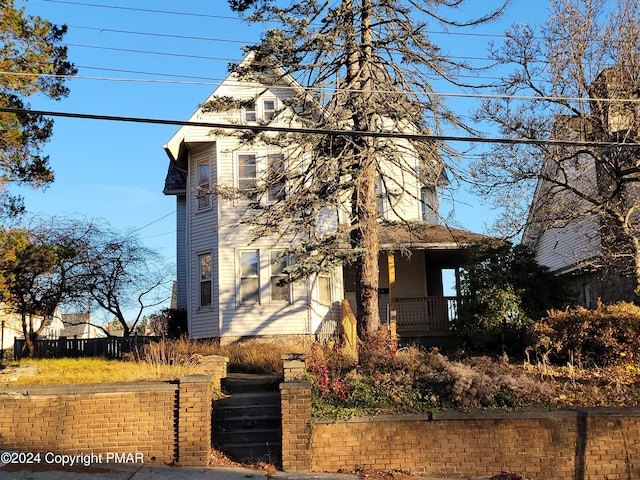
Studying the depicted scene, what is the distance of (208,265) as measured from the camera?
70.2 feet

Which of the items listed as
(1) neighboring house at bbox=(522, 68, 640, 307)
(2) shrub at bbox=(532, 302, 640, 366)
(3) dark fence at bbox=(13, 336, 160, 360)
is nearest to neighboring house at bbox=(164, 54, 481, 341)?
(3) dark fence at bbox=(13, 336, 160, 360)

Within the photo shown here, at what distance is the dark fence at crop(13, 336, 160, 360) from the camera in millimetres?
22891

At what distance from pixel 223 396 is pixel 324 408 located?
8.54 ft

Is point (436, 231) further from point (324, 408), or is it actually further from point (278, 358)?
point (324, 408)

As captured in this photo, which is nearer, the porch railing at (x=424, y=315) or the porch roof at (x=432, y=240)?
the porch roof at (x=432, y=240)

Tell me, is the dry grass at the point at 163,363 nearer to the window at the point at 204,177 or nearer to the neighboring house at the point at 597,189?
the window at the point at 204,177

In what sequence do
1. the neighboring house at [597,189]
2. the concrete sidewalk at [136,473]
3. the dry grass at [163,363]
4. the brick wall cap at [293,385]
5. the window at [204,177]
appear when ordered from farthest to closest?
the window at [204,177] → the neighboring house at [597,189] → the dry grass at [163,363] → the brick wall cap at [293,385] → the concrete sidewalk at [136,473]

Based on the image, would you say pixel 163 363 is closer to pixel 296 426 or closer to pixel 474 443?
pixel 296 426

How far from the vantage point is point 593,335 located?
12.9m

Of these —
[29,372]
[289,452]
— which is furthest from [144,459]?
[29,372]

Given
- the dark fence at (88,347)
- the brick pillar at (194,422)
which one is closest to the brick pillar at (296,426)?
the brick pillar at (194,422)

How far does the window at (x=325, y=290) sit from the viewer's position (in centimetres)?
2088

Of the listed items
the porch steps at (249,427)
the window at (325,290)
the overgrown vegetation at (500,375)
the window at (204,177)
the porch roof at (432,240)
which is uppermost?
the window at (204,177)

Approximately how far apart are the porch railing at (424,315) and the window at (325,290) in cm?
226
